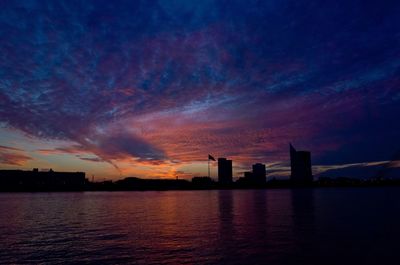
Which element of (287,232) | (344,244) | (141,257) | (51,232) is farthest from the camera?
(51,232)

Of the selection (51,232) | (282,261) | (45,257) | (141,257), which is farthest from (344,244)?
(51,232)

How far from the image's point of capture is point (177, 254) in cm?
3459

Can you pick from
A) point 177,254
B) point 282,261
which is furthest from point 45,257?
point 282,261

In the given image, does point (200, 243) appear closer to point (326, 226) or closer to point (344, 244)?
point (344, 244)

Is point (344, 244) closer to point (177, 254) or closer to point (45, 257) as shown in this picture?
point (177, 254)

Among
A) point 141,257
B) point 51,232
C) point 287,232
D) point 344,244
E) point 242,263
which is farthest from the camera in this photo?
point 51,232

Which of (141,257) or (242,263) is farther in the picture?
(141,257)

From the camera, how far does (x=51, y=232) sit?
171 ft

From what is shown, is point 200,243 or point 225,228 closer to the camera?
point 200,243

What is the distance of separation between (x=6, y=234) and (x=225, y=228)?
34484 millimetres

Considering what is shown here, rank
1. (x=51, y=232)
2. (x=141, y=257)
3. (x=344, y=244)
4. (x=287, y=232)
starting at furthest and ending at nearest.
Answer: (x=51, y=232) → (x=287, y=232) → (x=344, y=244) → (x=141, y=257)

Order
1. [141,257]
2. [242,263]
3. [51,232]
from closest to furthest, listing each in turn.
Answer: [242,263] < [141,257] < [51,232]

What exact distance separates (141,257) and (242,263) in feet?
34.5

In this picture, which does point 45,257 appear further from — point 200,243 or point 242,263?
point 242,263
